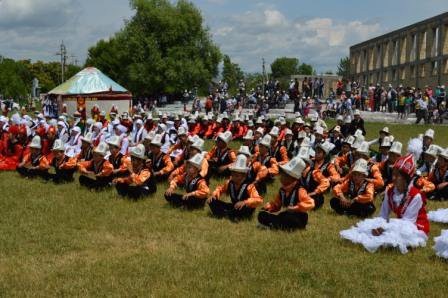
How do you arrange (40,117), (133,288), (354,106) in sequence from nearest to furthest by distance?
(133,288)
(40,117)
(354,106)

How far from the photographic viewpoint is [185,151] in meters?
12.2

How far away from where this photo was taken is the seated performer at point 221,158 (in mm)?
11812

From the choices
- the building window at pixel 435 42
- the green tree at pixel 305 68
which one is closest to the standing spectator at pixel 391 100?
the building window at pixel 435 42

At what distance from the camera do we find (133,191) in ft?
33.3

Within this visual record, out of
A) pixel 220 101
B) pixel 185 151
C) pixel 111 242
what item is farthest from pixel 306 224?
pixel 220 101

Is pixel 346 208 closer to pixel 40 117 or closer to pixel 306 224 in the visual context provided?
pixel 306 224

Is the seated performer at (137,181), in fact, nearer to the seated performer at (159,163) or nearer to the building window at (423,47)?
the seated performer at (159,163)

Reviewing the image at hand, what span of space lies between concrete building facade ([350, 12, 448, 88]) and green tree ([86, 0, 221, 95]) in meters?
16.8

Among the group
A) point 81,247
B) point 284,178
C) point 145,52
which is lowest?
point 81,247

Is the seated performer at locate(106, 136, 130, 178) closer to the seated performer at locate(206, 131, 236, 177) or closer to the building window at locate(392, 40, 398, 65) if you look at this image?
the seated performer at locate(206, 131, 236, 177)

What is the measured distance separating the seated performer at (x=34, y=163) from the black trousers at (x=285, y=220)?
645 centimetres

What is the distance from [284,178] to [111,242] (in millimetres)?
2569

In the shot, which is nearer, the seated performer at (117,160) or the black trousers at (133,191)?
the black trousers at (133,191)

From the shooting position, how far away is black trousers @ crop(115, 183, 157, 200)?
33.2 ft
